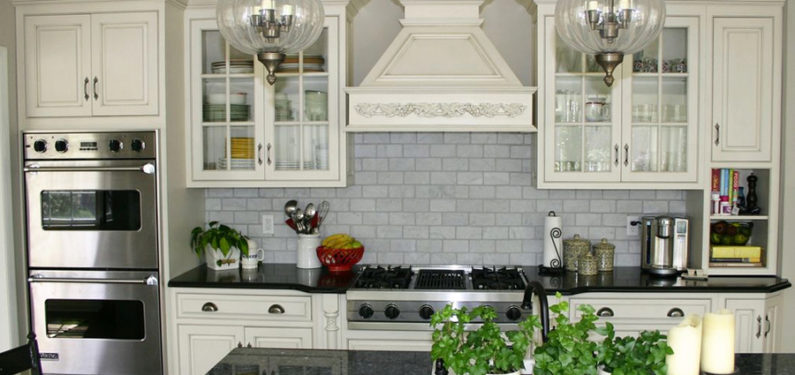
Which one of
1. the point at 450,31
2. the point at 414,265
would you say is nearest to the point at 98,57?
the point at 450,31

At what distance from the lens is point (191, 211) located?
3.89 metres

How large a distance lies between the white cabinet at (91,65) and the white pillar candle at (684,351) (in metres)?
2.77

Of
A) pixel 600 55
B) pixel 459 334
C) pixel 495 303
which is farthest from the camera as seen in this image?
pixel 495 303

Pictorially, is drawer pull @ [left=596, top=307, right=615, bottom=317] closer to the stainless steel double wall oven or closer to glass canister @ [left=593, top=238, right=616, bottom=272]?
glass canister @ [left=593, top=238, right=616, bottom=272]

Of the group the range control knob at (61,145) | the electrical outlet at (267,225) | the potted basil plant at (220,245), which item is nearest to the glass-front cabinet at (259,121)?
the potted basil plant at (220,245)

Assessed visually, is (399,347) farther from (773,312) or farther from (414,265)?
(773,312)

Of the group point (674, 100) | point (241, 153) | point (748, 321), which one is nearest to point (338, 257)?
point (241, 153)

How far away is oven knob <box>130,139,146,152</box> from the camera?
11.3ft

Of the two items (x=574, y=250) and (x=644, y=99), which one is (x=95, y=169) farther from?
(x=644, y=99)

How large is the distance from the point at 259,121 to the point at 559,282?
6.03 ft

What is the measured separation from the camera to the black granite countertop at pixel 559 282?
3393 millimetres

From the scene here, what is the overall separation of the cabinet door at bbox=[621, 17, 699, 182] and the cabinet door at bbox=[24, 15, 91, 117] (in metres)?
2.85

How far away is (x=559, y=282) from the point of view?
139 inches

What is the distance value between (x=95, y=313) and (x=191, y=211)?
0.74m
